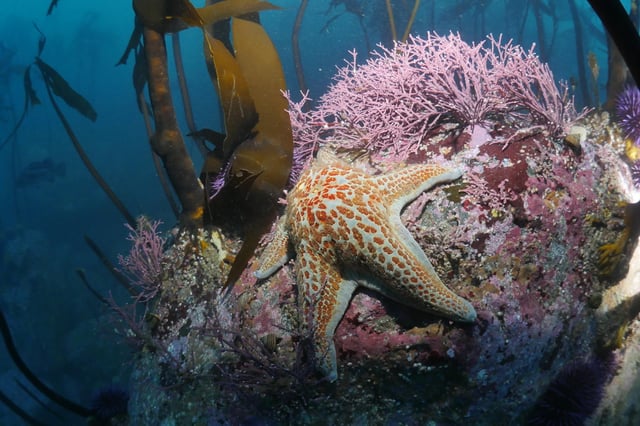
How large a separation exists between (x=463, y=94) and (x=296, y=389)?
8.79 ft

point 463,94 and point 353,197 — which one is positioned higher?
point 463,94

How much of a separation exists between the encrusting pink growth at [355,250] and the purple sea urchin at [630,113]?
2.49m

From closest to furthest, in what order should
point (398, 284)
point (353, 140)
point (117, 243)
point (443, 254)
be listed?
1. point (398, 284)
2. point (443, 254)
3. point (353, 140)
4. point (117, 243)

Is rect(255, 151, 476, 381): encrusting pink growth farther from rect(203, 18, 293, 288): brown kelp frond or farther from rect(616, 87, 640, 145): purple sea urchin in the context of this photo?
rect(616, 87, 640, 145): purple sea urchin

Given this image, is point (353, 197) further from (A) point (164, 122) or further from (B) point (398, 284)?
(A) point (164, 122)

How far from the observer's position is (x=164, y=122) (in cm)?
383

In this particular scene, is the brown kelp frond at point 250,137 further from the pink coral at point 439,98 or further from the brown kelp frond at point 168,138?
the pink coral at point 439,98

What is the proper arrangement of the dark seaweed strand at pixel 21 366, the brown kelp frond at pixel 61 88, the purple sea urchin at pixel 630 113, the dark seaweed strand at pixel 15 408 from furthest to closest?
the brown kelp frond at pixel 61 88, the dark seaweed strand at pixel 15 408, the dark seaweed strand at pixel 21 366, the purple sea urchin at pixel 630 113

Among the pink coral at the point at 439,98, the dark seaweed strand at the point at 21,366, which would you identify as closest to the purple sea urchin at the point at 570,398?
the pink coral at the point at 439,98

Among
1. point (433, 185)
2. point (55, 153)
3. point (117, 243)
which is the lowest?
point (117, 243)

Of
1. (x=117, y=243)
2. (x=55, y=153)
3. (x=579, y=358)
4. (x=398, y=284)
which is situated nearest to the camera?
(x=398, y=284)

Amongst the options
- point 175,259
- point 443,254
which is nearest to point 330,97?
point 443,254

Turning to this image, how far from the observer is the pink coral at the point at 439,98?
3094 millimetres

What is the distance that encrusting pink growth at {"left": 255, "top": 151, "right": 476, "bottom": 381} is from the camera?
2.28m
